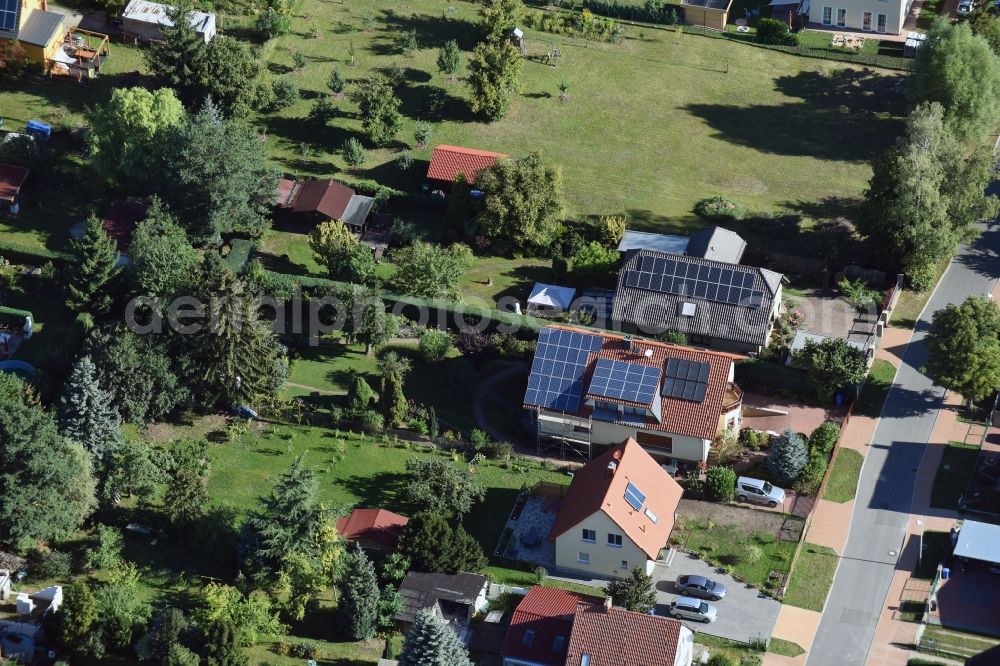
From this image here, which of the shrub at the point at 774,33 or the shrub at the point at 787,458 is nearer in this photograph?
the shrub at the point at 787,458

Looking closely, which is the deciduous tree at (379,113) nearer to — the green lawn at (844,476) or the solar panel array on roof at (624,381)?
the solar panel array on roof at (624,381)

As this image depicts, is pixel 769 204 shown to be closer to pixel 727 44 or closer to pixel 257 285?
pixel 727 44

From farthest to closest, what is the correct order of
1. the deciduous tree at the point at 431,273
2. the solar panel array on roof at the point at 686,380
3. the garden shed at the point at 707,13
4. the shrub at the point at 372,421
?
the garden shed at the point at 707,13 → the deciduous tree at the point at 431,273 → the shrub at the point at 372,421 → the solar panel array on roof at the point at 686,380

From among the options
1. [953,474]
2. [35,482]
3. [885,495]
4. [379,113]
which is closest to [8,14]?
[379,113]

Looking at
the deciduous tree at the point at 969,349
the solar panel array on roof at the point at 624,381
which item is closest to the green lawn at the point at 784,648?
the solar panel array on roof at the point at 624,381

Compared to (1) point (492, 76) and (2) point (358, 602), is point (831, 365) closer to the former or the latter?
(2) point (358, 602)

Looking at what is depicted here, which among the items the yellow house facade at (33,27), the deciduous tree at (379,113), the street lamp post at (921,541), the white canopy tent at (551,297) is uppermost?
the yellow house facade at (33,27)
